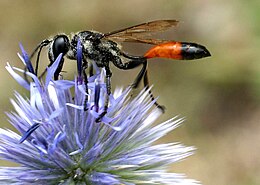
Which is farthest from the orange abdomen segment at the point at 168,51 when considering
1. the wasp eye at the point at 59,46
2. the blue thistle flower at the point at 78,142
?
the wasp eye at the point at 59,46

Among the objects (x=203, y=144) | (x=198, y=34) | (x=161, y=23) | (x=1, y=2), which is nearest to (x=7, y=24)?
(x=1, y=2)

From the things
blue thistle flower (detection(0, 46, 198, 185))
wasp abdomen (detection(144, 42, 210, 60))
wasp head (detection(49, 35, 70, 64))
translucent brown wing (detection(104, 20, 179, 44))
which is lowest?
blue thistle flower (detection(0, 46, 198, 185))

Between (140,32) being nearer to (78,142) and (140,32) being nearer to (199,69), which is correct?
(78,142)

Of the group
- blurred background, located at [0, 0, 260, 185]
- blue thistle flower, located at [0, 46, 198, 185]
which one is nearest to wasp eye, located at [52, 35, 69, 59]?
blue thistle flower, located at [0, 46, 198, 185]

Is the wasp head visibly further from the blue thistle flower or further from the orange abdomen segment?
the orange abdomen segment

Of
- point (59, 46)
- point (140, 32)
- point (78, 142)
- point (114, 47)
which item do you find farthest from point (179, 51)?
point (78, 142)

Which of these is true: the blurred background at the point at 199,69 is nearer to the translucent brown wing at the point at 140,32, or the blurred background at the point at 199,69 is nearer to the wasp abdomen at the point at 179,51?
the wasp abdomen at the point at 179,51

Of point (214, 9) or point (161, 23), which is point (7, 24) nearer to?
point (214, 9)
